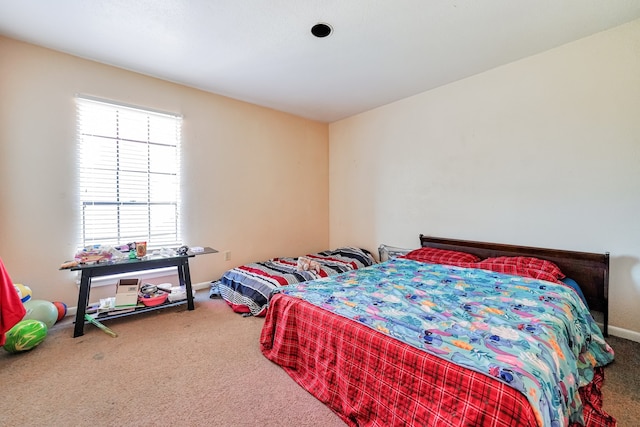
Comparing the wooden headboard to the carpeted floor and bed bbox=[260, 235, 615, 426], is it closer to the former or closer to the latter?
bed bbox=[260, 235, 615, 426]

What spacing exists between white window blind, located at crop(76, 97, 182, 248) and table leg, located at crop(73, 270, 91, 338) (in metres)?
0.61

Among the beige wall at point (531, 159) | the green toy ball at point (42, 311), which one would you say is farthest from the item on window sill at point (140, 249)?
the beige wall at point (531, 159)

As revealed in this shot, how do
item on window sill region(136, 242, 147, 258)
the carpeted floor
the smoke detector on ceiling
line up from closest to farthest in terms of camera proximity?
the carpeted floor, the smoke detector on ceiling, item on window sill region(136, 242, 147, 258)

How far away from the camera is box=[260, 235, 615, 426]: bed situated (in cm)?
109

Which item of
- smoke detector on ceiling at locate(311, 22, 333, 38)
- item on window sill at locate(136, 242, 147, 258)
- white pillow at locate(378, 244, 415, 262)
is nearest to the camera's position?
smoke detector on ceiling at locate(311, 22, 333, 38)

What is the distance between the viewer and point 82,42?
8.20ft

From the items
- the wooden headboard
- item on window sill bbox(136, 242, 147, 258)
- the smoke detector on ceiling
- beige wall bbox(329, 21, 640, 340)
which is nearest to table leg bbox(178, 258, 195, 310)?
item on window sill bbox(136, 242, 147, 258)

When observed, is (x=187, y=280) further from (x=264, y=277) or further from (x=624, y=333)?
(x=624, y=333)

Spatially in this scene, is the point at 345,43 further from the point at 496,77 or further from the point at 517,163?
the point at 517,163

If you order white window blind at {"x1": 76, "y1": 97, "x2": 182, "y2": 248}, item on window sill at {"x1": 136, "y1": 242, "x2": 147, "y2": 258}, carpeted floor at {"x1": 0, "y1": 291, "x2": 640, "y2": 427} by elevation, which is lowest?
carpeted floor at {"x1": 0, "y1": 291, "x2": 640, "y2": 427}

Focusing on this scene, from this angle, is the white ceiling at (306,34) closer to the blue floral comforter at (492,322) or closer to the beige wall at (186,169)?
the beige wall at (186,169)

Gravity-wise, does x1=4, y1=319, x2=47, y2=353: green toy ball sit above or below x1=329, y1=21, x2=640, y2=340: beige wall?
below

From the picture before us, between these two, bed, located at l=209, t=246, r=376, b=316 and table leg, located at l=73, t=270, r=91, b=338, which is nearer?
table leg, located at l=73, t=270, r=91, b=338

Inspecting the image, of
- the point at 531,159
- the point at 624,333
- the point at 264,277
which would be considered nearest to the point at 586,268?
the point at 624,333
